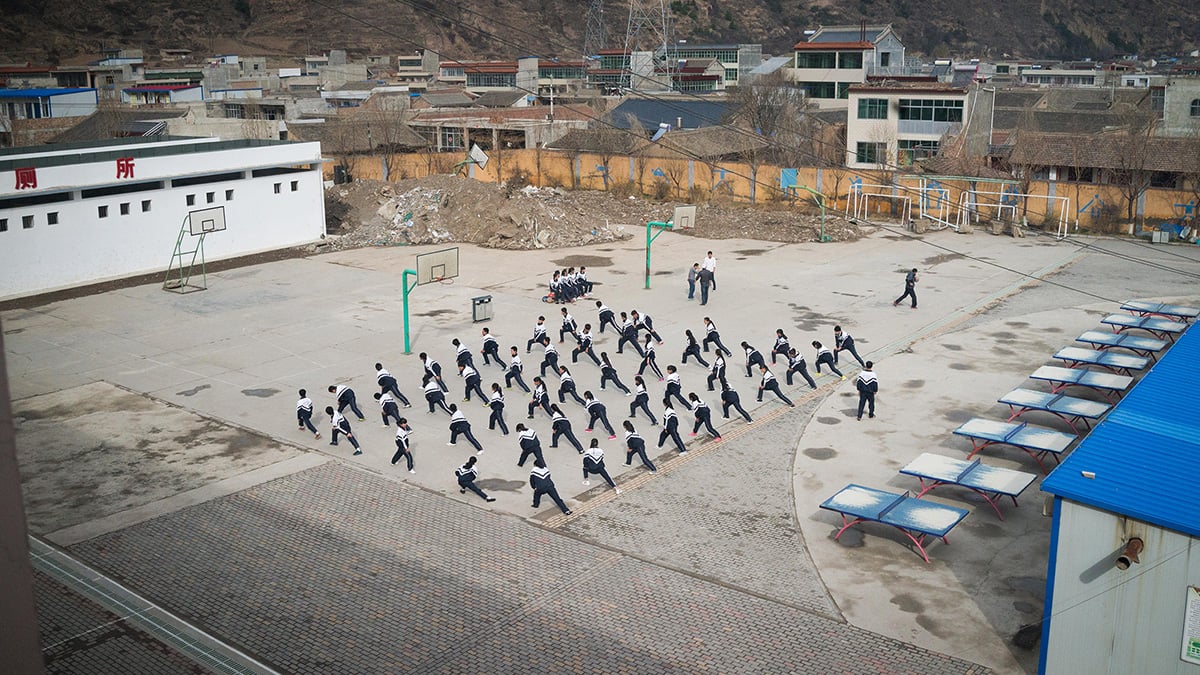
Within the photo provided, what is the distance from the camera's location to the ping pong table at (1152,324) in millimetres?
22656

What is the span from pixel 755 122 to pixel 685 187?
37.2ft

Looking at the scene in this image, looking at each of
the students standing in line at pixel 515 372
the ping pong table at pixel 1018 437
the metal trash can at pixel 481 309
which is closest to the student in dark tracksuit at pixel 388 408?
the students standing in line at pixel 515 372

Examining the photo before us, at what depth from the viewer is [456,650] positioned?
37.9 ft

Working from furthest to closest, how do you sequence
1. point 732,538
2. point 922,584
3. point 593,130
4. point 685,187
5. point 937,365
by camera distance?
1. point 593,130
2. point 685,187
3. point 937,365
4. point 732,538
5. point 922,584

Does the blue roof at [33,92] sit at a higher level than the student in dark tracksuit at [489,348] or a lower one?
higher

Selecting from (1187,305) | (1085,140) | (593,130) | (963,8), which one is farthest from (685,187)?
(963,8)

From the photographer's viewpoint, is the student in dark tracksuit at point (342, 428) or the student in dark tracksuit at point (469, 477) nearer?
the student in dark tracksuit at point (469, 477)

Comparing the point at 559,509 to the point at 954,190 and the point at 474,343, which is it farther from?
the point at 954,190

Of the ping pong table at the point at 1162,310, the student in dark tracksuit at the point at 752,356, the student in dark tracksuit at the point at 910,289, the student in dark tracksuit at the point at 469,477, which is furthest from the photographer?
the student in dark tracksuit at the point at 910,289

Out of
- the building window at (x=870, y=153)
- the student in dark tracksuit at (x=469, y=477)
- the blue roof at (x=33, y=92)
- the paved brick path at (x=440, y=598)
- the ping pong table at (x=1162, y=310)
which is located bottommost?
the paved brick path at (x=440, y=598)

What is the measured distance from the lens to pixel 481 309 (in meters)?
25.6

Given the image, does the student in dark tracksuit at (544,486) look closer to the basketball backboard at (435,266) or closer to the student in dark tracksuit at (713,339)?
the student in dark tracksuit at (713,339)

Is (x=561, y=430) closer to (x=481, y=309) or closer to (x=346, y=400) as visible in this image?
(x=346, y=400)

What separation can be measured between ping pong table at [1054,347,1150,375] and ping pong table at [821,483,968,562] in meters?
7.88
